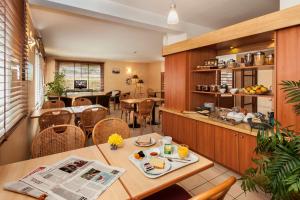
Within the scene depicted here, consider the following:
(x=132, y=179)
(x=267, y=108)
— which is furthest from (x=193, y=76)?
(x=132, y=179)

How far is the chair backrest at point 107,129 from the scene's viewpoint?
1934 mm

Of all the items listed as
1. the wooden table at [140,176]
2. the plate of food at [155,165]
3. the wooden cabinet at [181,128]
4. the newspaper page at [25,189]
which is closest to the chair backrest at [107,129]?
the wooden table at [140,176]

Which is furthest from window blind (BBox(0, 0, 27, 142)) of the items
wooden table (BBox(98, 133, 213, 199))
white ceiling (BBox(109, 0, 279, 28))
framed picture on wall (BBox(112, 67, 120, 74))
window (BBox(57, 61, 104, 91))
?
framed picture on wall (BBox(112, 67, 120, 74))

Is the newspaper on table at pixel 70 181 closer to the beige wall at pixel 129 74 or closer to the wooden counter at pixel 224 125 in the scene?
the wooden counter at pixel 224 125

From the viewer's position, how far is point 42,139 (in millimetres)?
1648

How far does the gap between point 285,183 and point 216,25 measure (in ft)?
11.0

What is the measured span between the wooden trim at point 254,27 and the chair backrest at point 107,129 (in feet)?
6.24

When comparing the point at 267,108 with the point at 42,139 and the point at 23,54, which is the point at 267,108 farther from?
the point at 23,54

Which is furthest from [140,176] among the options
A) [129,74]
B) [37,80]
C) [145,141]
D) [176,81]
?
[129,74]

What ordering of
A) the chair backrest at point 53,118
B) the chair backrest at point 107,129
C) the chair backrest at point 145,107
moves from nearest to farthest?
the chair backrest at point 107,129
the chair backrest at point 53,118
the chair backrest at point 145,107

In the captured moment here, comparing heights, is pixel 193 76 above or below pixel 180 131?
above

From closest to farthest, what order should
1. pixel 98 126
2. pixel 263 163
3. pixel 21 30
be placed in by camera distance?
pixel 263 163
pixel 98 126
pixel 21 30

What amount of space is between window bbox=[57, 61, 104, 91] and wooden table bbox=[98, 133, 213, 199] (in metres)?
8.65

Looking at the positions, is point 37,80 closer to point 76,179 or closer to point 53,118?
point 53,118
